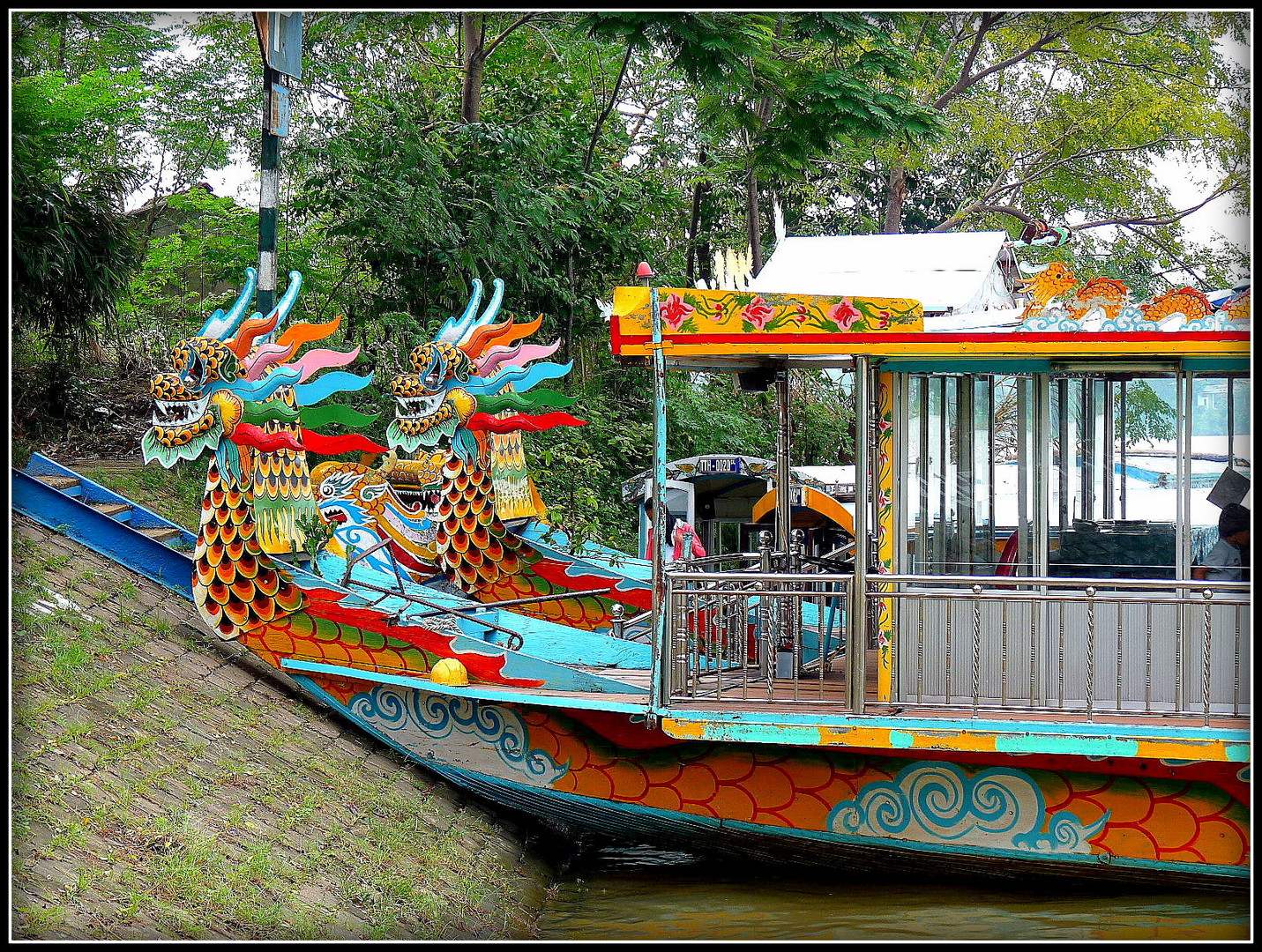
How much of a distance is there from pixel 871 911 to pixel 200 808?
397cm

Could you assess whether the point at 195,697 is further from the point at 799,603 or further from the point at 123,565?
the point at 799,603

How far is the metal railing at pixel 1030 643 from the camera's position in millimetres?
6762

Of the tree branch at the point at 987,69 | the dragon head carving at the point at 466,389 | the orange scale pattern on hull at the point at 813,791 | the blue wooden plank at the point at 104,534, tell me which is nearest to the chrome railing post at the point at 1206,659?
the orange scale pattern on hull at the point at 813,791

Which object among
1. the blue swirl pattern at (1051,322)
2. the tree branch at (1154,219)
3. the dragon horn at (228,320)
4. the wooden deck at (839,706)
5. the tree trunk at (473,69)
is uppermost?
the tree trunk at (473,69)

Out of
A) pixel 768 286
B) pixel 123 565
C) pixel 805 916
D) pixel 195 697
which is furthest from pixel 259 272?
pixel 805 916

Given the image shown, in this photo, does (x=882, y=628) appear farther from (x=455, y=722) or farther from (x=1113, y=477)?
(x=455, y=722)

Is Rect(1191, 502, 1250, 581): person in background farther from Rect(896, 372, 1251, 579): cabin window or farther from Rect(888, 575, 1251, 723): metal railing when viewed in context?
Rect(888, 575, 1251, 723): metal railing

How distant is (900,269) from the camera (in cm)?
874

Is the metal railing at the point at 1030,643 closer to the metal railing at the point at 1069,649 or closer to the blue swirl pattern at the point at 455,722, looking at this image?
the metal railing at the point at 1069,649

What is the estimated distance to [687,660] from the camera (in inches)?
283

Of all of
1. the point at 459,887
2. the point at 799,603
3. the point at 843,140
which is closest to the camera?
the point at 459,887

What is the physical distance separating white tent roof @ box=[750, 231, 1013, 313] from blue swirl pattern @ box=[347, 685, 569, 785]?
3417 millimetres

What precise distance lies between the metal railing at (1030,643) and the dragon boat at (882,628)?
0.02 metres

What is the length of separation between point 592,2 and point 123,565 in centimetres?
629
